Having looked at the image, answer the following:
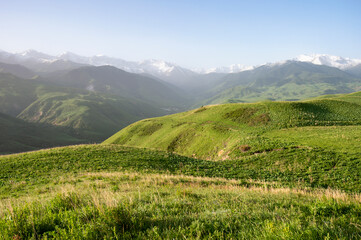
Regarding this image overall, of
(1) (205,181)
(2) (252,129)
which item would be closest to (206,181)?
(1) (205,181)

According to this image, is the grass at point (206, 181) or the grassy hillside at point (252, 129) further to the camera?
the grassy hillside at point (252, 129)

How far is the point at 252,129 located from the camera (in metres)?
49.0

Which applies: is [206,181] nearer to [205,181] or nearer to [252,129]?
[205,181]

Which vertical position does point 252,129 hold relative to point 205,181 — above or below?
below

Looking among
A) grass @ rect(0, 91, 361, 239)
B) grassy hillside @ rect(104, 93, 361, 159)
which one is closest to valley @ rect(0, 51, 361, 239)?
grass @ rect(0, 91, 361, 239)

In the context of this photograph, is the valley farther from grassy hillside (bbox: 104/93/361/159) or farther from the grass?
grassy hillside (bbox: 104/93/361/159)

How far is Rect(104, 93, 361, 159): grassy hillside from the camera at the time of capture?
113ft

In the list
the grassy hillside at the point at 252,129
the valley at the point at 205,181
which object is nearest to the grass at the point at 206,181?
the valley at the point at 205,181

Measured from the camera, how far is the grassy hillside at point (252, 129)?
34.3 meters

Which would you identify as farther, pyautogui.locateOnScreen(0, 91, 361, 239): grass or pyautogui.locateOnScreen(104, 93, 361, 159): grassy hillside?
pyautogui.locateOnScreen(104, 93, 361, 159): grassy hillside

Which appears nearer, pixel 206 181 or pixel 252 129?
pixel 206 181

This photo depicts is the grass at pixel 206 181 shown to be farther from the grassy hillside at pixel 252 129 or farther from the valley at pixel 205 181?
the grassy hillside at pixel 252 129

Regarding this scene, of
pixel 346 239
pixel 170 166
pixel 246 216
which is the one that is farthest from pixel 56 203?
pixel 170 166

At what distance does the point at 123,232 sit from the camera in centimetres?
428
